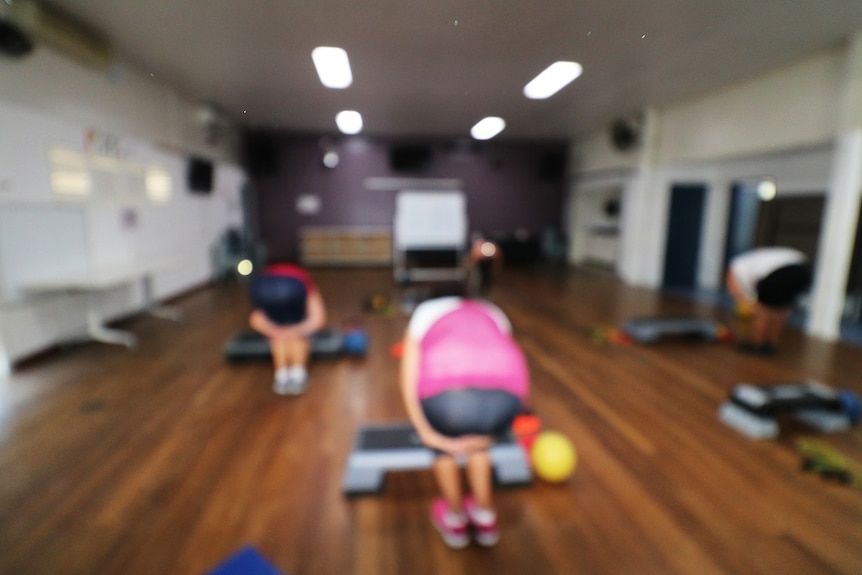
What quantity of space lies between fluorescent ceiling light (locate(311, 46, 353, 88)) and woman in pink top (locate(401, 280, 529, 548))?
0.80m

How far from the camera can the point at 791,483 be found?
78.4 inches

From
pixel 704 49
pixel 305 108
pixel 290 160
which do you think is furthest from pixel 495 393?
pixel 290 160

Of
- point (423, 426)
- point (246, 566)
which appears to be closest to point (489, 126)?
point (423, 426)

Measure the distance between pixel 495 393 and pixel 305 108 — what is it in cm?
118

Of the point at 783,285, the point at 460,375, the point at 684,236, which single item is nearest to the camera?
the point at 460,375

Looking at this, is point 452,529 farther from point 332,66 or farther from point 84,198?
point 84,198

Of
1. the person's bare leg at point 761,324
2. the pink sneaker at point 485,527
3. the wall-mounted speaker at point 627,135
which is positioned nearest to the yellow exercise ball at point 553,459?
the pink sneaker at point 485,527

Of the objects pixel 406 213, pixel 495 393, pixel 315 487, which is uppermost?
pixel 406 213

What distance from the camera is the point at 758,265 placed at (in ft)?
11.7

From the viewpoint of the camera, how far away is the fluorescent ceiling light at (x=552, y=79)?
816mm

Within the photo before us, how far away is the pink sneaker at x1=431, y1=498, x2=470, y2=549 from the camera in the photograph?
159 cm

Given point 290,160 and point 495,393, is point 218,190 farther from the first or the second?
point 495,393

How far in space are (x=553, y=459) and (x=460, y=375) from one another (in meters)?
0.93

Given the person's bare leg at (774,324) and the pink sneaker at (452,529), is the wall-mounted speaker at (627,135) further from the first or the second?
the pink sneaker at (452,529)
